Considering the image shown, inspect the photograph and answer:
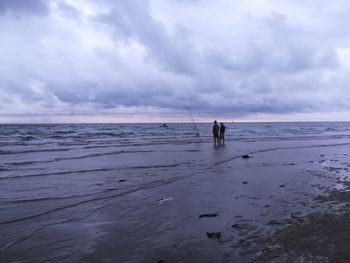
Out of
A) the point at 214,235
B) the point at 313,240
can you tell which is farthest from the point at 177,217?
the point at 313,240

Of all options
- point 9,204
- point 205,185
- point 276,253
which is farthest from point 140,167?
point 276,253

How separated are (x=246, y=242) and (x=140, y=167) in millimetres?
14067

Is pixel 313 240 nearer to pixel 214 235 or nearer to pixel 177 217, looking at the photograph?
pixel 214 235

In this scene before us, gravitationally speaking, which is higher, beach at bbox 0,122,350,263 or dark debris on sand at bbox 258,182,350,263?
dark debris on sand at bbox 258,182,350,263

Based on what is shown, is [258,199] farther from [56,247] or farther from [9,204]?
[9,204]

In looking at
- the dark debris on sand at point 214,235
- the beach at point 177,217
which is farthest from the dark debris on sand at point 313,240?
the dark debris on sand at point 214,235

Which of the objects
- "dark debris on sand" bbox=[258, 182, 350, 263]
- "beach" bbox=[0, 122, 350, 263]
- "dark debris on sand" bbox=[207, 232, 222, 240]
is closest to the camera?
"dark debris on sand" bbox=[258, 182, 350, 263]

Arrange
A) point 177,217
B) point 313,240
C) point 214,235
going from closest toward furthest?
point 313,240, point 214,235, point 177,217

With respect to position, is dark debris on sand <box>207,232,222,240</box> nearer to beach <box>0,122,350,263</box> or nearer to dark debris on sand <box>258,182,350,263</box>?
beach <box>0,122,350,263</box>

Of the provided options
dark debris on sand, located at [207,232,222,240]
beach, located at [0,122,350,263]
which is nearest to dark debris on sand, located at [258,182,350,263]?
beach, located at [0,122,350,263]

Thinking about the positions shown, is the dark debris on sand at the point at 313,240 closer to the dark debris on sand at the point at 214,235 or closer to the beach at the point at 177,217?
the beach at the point at 177,217

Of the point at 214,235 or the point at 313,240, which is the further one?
the point at 214,235

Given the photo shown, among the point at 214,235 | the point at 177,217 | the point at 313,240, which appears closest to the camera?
the point at 313,240

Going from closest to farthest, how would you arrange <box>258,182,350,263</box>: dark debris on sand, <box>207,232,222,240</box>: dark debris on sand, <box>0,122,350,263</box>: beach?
<box>258,182,350,263</box>: dark debris on sand < <box>0,122,350,263</box>: beach < <box>207,232,222,240</box>: dark debris on sand
